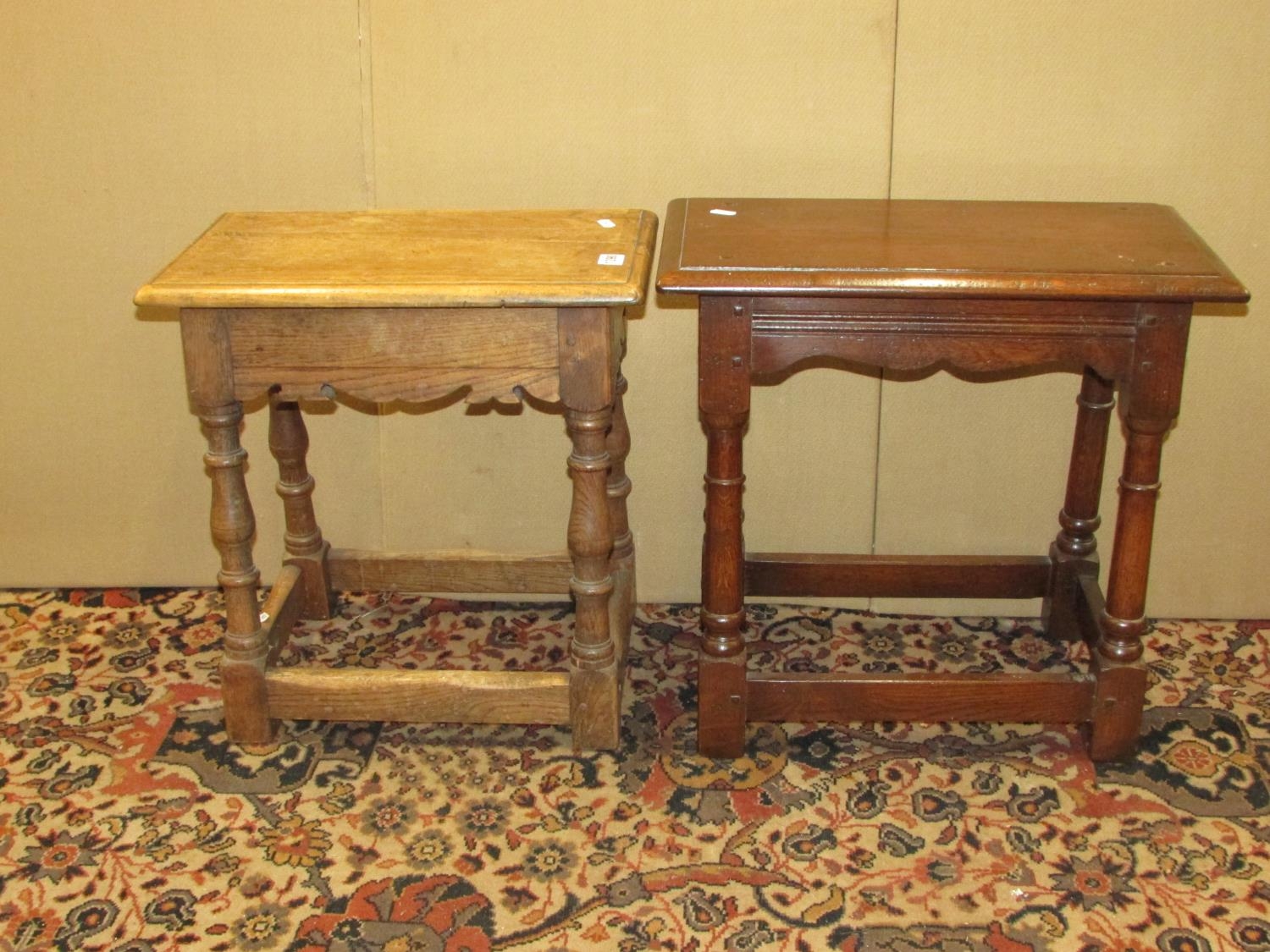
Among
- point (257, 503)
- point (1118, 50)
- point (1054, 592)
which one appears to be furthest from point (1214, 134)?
point (257, 503)

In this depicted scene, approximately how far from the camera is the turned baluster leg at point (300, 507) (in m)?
2.81

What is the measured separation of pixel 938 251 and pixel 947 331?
0.42 ft

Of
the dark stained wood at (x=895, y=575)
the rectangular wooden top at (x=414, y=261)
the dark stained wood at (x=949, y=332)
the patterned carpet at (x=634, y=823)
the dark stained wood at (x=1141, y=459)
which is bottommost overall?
the patterned carpet at (x=634, y=823)

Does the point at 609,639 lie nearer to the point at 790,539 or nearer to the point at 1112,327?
the point at 790,539

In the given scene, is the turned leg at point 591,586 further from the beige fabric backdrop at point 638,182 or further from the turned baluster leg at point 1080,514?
the turned baluster leg at point 1080,514

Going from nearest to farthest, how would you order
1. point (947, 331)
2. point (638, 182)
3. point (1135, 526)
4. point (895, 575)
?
point (947, 331) < point (1135, 526) < point (638, 182) < point (895, 575)

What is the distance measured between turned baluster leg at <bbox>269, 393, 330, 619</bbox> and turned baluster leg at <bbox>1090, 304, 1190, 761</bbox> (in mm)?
1538

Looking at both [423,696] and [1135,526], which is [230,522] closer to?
[423,696]

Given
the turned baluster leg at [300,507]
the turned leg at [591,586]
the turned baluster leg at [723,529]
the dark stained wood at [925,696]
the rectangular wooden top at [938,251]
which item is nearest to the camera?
the rectangular wooden top at [938,251]

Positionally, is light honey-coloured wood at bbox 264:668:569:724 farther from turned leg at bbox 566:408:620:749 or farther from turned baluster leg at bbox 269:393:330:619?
turned baluster leg at bbox 269:393:330:619

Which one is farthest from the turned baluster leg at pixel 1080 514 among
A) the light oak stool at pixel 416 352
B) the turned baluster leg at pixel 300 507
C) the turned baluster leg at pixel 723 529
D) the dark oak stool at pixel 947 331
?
the turned baluster leg at pixel 300 507

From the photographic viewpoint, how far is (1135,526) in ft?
7.64

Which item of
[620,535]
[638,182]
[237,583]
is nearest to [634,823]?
[620,535]

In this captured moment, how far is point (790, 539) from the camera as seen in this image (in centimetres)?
296
